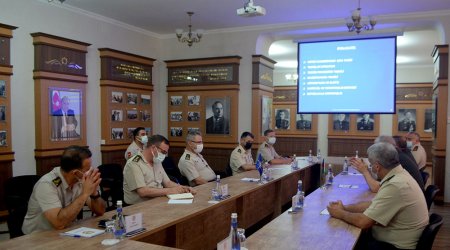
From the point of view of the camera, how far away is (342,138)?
40.5 feet

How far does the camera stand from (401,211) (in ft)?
8.13

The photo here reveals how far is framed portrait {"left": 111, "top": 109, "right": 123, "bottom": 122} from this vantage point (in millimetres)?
6805

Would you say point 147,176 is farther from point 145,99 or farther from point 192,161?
point 145,99

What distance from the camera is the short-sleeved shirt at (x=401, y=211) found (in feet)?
8.05

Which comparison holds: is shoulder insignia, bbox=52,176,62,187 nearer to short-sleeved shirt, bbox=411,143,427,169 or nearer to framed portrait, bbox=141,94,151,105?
framed portrait, bbox=141,94,151,105

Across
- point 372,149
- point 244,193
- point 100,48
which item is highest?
point 100,48

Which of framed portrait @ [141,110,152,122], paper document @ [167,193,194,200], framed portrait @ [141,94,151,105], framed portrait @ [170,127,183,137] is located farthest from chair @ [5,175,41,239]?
framed portrait @ [170,127,183,137]

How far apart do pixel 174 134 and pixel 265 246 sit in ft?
19.9

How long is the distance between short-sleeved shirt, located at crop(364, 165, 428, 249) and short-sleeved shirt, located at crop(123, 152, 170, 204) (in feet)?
6.61

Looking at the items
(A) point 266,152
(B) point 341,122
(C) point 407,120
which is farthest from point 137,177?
(C) point 407,120

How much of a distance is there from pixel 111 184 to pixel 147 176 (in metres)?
1.65

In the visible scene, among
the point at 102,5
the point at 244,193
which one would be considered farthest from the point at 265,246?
the point at 102,5

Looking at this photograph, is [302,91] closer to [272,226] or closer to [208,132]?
[208,132]

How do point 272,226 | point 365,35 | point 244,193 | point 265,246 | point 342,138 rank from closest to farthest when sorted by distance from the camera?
1. point 265,246
2. point 272,226
3. point 244,193
4. point 365,35
5. point 342,138
